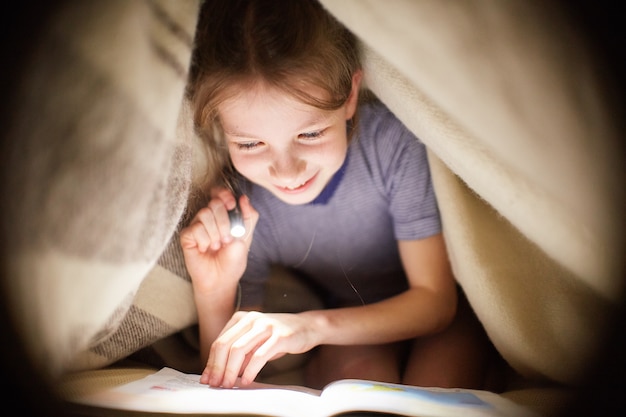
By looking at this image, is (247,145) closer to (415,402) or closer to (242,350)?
(242,350)

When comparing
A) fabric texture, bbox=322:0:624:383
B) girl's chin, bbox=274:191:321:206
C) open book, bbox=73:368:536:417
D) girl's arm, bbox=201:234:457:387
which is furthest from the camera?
girl's chin, bbox=274:191:321:206

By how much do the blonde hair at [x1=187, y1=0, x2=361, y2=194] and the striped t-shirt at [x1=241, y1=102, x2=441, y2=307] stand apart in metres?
0.16

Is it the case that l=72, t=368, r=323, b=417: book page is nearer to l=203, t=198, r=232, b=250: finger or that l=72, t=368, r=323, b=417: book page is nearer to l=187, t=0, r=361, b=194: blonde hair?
l=203, t=198, r=232, b=250: finger

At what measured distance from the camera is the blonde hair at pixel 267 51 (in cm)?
50

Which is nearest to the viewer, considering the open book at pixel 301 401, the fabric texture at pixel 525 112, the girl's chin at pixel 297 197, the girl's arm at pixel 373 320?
the fabric texture at pixel 525 112

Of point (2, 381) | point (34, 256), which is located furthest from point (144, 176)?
point (2, 381)

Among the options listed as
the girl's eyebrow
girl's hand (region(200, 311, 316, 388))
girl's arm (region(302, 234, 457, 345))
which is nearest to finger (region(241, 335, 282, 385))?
girl's hand (region(200, 311, 316, 388))

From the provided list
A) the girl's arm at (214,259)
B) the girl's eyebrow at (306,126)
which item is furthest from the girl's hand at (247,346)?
the girl's eyebrow at (306,126)

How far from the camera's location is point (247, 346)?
21.9 inches

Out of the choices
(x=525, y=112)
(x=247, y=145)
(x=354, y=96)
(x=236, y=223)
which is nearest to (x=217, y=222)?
(x=236, y=223)

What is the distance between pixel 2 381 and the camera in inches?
17.4

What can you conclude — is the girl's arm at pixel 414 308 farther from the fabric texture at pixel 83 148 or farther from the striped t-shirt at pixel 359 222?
the fabric texture at pixel 83 148

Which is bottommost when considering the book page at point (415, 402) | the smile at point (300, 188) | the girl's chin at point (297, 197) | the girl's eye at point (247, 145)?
the book page at point (415, 402)

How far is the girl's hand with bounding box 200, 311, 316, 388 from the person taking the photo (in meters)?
0.56
